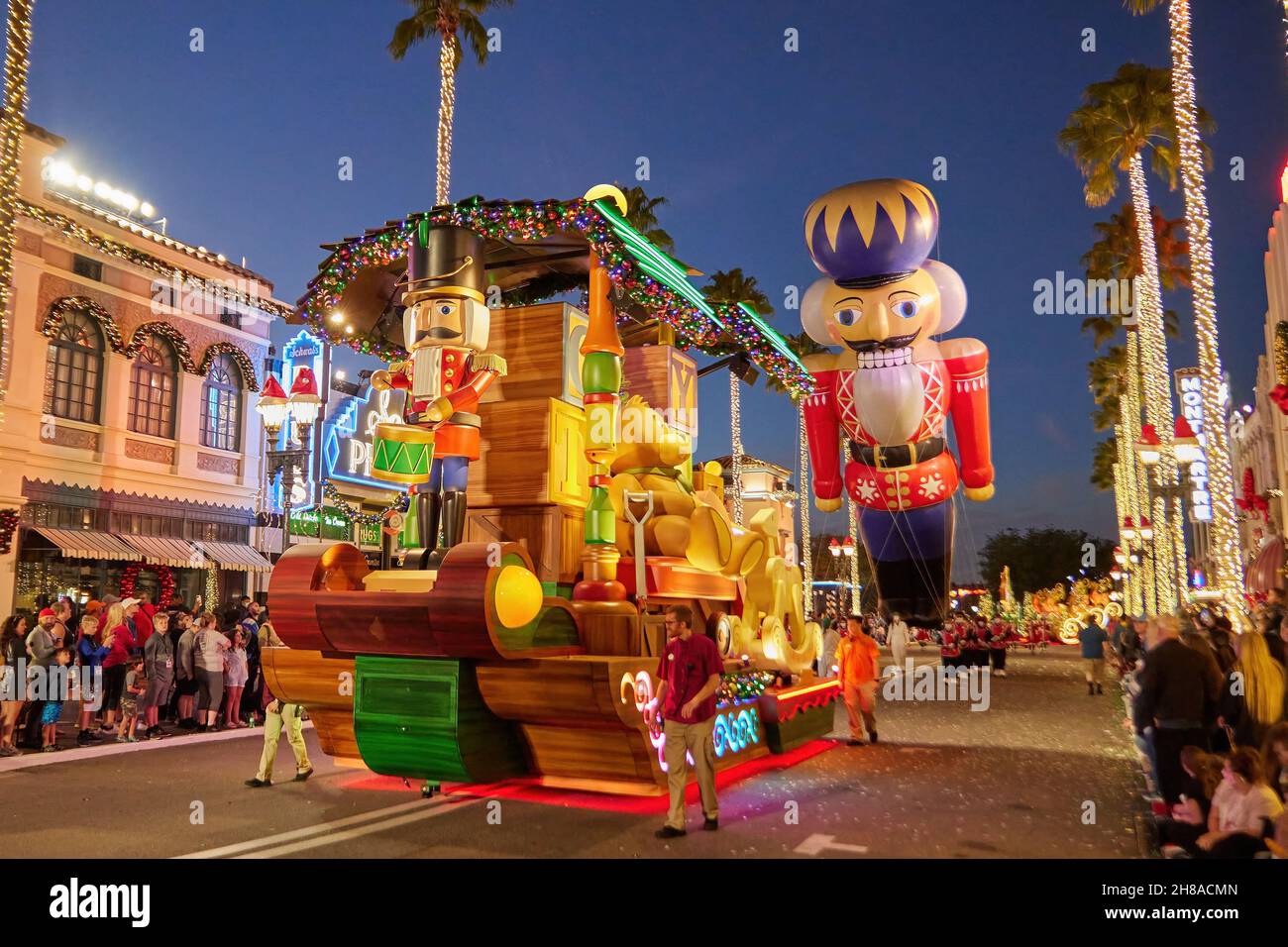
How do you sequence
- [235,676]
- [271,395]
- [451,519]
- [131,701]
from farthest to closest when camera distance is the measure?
1. [271,395]
2. [235,676]
3. [131,701]
4. [451,519]

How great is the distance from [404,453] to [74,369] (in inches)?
610

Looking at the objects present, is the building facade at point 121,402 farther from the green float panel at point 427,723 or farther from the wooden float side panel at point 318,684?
the green float panel at point 427,723

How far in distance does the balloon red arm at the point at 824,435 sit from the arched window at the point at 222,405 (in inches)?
617

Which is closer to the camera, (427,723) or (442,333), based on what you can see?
(427,723)

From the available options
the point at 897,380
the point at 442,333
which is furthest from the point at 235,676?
the point at 897,380

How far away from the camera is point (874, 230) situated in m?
15.5

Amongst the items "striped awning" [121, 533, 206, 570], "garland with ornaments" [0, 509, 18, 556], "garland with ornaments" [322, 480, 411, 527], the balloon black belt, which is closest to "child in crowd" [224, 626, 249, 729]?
"garland with ornaments" [0, 509, 18, 556]

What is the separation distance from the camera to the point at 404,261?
384 inches

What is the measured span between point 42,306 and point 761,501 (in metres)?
36.2

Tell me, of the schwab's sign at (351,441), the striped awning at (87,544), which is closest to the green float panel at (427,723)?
the striped awning at (87,544)

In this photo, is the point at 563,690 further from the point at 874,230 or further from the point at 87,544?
the point at 87,544

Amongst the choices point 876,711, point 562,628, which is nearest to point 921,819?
point 562,628

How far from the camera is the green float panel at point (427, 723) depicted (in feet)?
25.0
